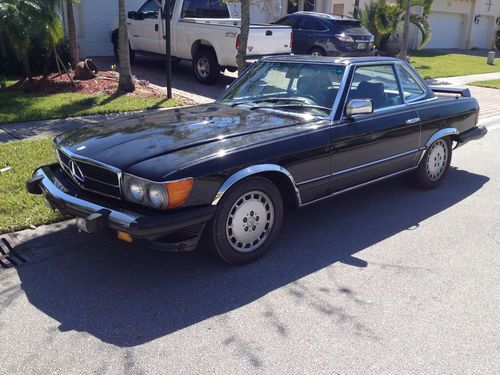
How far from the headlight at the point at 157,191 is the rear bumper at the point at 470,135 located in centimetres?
415

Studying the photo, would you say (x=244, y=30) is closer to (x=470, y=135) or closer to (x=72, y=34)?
(x=72, y=34)

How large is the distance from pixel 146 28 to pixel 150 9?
1.59ft

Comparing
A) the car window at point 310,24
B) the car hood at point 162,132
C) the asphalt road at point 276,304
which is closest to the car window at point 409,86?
the asphalt road at point 276,304

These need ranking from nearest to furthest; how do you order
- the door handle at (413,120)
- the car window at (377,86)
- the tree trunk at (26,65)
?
the car window at (377,86) < the door handle at (413,120) < the tree trunk at (26,65)

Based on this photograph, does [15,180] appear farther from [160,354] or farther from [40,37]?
[40,37]

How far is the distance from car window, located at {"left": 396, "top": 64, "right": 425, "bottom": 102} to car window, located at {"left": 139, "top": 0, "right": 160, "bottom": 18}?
8.62m

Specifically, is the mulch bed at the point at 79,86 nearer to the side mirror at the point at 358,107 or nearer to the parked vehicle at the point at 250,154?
the parked vehicle at the point at 250,154

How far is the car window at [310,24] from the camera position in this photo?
1494cm

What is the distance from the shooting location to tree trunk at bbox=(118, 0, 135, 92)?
9.95 meters

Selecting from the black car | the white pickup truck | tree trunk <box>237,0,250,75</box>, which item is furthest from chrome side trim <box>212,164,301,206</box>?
the black car

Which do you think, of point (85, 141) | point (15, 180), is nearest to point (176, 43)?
point (15, 180)

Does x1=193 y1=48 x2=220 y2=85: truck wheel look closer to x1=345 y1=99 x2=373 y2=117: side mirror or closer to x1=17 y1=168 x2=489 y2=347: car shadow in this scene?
x1=17 y1=168 x2=489 y2=347: car shadow

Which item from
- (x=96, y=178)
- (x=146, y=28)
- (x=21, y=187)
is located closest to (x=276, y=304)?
(x=96, y=178)

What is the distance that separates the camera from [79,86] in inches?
427
